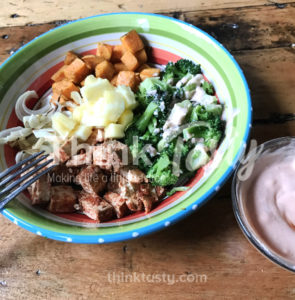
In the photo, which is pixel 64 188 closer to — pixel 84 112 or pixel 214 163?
pixel 84 112

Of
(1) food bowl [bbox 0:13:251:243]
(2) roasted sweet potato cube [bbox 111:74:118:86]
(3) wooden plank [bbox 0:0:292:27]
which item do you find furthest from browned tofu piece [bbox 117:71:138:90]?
(3) wooden plank [bbox 0:0:292:27]

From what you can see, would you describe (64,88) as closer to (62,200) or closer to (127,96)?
(127,96)

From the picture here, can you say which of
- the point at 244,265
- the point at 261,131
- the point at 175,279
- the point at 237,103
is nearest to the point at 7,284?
the point at 175,279

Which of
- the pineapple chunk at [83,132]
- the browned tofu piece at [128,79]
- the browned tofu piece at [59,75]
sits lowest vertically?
the pineapple chunk at [83,132]

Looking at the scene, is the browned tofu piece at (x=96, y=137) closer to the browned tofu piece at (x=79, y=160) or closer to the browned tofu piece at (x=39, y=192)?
the browned tofu piece at (x=79, y=160)

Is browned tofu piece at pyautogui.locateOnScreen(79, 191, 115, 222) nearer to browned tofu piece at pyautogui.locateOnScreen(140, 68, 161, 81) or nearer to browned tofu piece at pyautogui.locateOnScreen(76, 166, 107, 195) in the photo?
browned tofu piece at pyautogui.locateOnScreen(76, 166, 107, 195)

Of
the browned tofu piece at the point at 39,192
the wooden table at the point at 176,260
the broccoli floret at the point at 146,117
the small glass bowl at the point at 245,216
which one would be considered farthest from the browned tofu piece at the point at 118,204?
the small glass bowl at the point at 245,216
